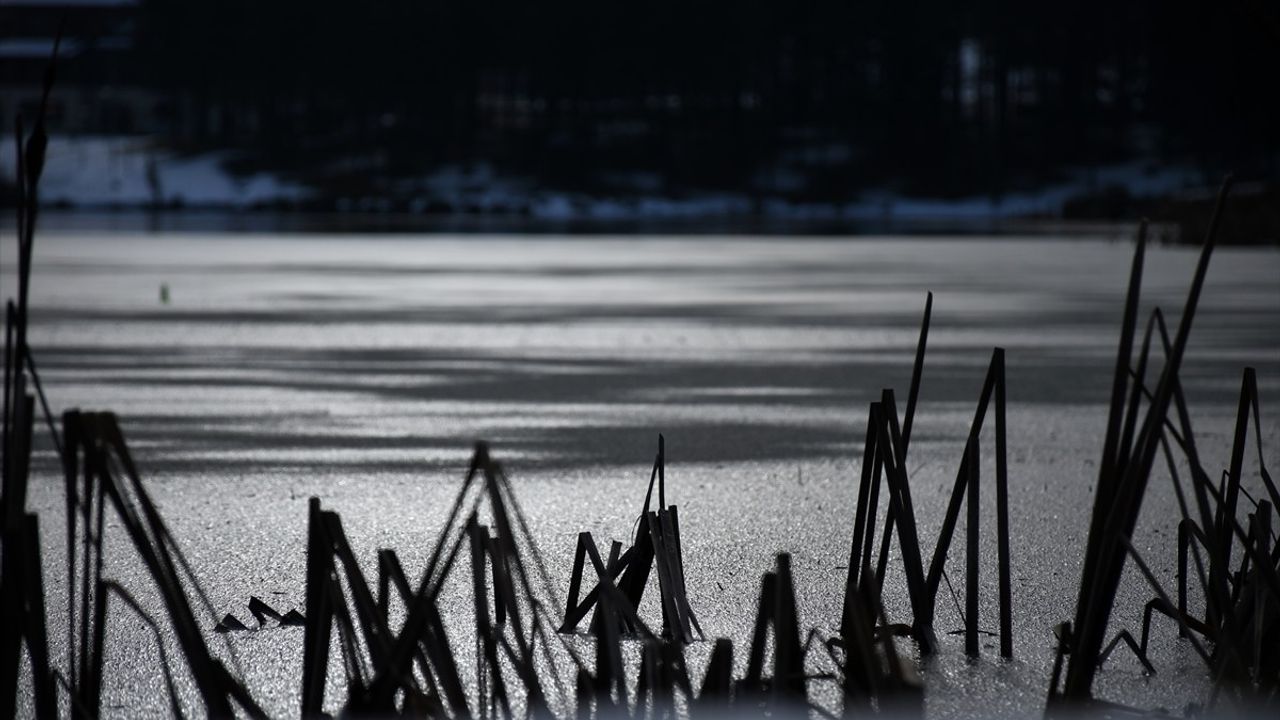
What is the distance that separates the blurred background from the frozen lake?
44.1 metres

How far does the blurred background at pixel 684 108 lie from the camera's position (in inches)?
2425

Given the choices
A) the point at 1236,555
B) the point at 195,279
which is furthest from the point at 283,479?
the point at 195,279

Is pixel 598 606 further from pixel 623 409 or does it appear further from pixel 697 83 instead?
pixel 697 83

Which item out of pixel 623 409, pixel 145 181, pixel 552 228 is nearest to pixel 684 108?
pixel 145 181

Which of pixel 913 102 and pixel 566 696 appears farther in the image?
pixel 913 102

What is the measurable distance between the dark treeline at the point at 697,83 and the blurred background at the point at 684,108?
0.26 ft

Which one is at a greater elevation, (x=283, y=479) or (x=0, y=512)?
(x=0, y=512)

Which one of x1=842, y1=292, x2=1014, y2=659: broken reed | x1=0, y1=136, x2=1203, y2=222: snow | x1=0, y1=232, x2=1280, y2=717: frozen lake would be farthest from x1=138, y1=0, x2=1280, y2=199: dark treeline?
x1=842, y1=292, x2=1014, y2=659: broken reed

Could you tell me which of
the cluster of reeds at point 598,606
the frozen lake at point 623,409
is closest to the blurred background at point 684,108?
the frozen lake at point 623,409

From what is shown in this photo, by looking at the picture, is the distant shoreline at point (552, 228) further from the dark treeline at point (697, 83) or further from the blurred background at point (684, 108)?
the dark treeline at point (697, 83)

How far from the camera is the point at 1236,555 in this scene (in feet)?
15.3

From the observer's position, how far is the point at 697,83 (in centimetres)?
6650

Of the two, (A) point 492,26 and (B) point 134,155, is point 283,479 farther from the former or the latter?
(B) point 134,155

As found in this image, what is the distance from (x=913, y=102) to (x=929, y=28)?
11.5 feet
